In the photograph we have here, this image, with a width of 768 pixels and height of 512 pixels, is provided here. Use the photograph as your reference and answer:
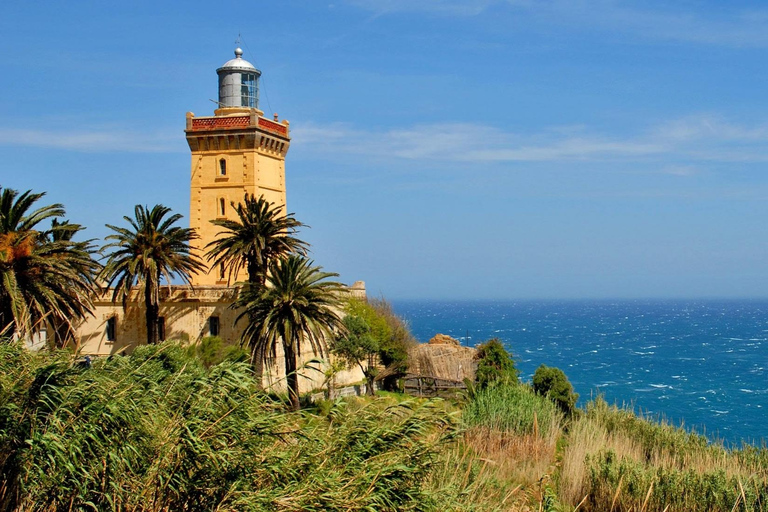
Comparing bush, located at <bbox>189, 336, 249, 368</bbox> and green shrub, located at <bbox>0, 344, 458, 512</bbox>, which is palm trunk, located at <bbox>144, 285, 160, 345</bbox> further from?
green shrub, located at <bbox>0, 344, 458, 512</bbox>

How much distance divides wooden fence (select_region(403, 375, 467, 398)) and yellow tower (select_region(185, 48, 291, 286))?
1011 cm

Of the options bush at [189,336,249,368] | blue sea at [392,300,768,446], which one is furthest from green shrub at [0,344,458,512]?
bush at [189,336,249,368]

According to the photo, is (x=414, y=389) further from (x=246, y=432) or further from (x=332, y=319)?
(x=246, y=432)

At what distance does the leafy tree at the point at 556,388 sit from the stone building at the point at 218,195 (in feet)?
33.9

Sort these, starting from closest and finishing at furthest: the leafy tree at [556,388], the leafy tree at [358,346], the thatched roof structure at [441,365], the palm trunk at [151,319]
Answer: the leafy tree at [556,388]
the palm trunk at [151,319]
the leafy tree at [358,346]
the thatched roof structure at [441,365]

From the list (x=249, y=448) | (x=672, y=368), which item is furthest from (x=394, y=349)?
(x=672, y=368)

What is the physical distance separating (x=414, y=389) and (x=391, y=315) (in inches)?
310

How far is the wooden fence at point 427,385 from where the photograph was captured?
121 feet

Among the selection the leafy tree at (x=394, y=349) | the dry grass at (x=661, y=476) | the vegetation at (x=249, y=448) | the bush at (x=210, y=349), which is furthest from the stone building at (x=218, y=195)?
the dry grass at (x=661, y=476)

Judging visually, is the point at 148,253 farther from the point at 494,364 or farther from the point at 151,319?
the point at 494,364

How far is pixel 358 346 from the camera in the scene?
34906 millimetres

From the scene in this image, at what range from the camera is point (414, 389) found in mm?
37562

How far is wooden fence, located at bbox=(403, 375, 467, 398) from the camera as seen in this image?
36938mm

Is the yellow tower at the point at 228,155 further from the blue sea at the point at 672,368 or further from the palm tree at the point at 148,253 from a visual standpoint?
the blue sea at the point at 672,368
